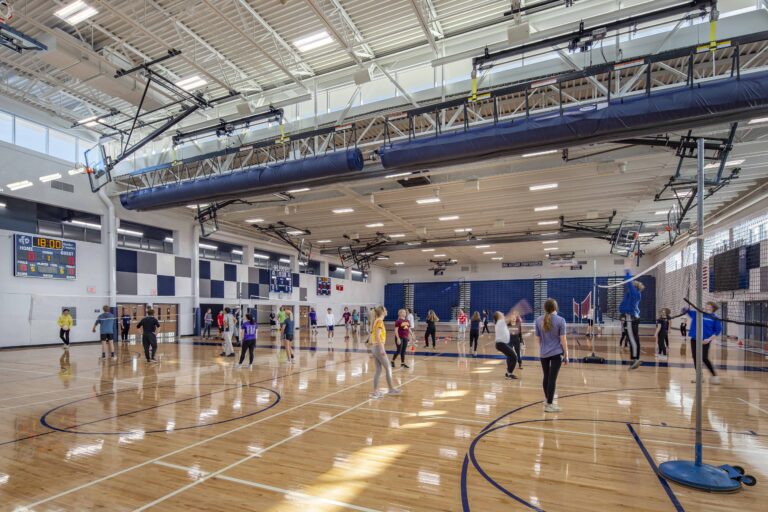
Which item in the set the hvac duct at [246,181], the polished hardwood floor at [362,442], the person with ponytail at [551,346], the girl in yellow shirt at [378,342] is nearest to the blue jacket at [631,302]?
the polished hardwood floor at [362,442]

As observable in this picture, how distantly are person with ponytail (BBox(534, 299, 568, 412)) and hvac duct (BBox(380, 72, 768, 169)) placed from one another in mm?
3505

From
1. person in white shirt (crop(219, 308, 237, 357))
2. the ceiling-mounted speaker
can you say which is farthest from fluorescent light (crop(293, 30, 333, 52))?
person in white shirt (crop(219, 308, 237, 357))

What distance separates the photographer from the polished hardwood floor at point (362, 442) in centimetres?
343

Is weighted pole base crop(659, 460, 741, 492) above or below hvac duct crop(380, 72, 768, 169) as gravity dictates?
below

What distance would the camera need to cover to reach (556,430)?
17.2ft

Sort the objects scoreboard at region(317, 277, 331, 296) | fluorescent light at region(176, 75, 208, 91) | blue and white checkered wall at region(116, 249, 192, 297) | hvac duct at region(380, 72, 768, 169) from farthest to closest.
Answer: scoreboard at region(317, 277, 331, 296) → blue and white checkered wall at region(116, 249, 192, 297) → fluorescent light at region(176, 75, 208, 91) → hvac duct at region(380, 72, 768, 169)

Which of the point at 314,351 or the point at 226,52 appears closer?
the point at 226,52

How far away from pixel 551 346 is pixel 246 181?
871 cm

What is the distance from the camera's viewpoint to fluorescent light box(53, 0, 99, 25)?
270 inches

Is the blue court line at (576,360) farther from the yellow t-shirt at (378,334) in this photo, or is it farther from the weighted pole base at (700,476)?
the weighted pole base at (700,476)

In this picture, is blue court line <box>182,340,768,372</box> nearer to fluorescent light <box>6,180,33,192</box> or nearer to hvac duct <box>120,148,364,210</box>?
hvac duct <box>120,148,364,210</box>

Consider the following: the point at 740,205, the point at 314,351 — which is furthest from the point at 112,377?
the point at 740,205

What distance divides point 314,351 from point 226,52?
9.56 metres

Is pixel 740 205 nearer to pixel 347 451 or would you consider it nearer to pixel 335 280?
pixel 347 451
